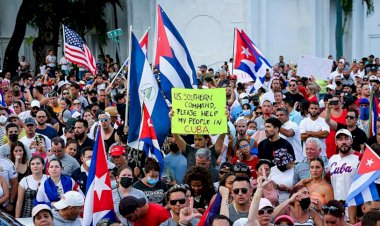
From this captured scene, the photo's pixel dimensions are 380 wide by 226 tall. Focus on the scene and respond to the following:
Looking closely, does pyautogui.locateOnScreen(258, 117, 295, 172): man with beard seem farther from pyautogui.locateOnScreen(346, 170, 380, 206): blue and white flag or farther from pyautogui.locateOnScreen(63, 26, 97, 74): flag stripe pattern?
pyautogui.locateOnScreen(63, 26, 97, 74): flag stripe pattern

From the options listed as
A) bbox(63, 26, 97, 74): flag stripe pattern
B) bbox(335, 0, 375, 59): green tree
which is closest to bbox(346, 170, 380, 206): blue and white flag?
bbox(63, 26, 97, 74): flag stripe pattern

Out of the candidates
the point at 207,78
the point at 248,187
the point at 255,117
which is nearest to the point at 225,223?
the point at 248,187

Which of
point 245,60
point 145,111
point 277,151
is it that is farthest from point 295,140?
point 245,60

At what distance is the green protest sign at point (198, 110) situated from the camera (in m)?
13.3

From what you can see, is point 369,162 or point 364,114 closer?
point 369,162

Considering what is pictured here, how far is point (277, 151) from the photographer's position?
12297 millimetres

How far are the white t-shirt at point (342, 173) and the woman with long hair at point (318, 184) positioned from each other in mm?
151

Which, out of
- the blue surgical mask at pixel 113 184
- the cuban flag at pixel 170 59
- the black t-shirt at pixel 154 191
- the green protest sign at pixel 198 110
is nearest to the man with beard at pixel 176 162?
the green protest sign at pixel 198 110

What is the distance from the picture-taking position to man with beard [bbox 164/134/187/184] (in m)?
13.3

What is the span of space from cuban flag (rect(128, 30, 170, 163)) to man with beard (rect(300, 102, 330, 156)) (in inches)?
91.2

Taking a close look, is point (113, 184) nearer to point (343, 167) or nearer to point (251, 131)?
point (343, 167)

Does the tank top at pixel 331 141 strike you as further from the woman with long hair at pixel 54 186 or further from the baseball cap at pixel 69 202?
the baseball cap at pixel 69 202

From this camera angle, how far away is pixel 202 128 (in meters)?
13.3

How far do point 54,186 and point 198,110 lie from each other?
2550mm
